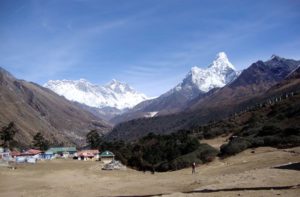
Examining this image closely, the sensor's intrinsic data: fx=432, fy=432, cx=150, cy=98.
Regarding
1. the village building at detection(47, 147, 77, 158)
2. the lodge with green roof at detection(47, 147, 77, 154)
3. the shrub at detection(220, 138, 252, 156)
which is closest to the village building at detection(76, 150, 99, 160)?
the village building at detection(47, 147, 77, 158)

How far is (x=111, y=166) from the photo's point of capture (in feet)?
233

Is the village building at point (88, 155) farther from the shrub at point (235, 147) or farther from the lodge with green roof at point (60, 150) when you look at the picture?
the shrub at point (235, 147)

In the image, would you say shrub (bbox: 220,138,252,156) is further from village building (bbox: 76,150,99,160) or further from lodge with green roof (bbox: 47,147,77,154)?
lodge with green roof (bbox: 47,147,77,154)

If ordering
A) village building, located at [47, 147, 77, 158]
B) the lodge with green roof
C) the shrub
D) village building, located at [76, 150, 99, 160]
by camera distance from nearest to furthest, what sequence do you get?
1. the shrub
2. village building, located at [76, 150, 99, 160]
3. village building, located at [47, 147, 77, 158]
4. the lodge with green roof

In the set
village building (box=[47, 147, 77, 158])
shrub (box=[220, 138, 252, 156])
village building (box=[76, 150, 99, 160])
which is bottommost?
shrub (box=[220, 138, 252, 156])

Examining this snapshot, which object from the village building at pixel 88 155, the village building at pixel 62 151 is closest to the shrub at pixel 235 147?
the village building at pixel 88 155

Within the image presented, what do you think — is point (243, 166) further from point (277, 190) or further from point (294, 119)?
point (294, 119)

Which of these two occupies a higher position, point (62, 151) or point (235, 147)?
point (62, 151)

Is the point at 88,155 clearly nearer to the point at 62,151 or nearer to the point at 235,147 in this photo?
the point at 62,151

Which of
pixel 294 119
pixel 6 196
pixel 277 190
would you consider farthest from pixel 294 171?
pixel 294 119

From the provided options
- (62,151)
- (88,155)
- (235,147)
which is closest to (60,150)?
(62,151)

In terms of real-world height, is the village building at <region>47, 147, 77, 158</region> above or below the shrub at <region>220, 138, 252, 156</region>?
above

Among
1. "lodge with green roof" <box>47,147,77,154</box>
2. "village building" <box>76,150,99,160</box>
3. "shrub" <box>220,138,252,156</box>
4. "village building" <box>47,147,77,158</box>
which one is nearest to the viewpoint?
"shrub" <box>220,138,252,156</box>

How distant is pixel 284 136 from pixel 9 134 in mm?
94323
